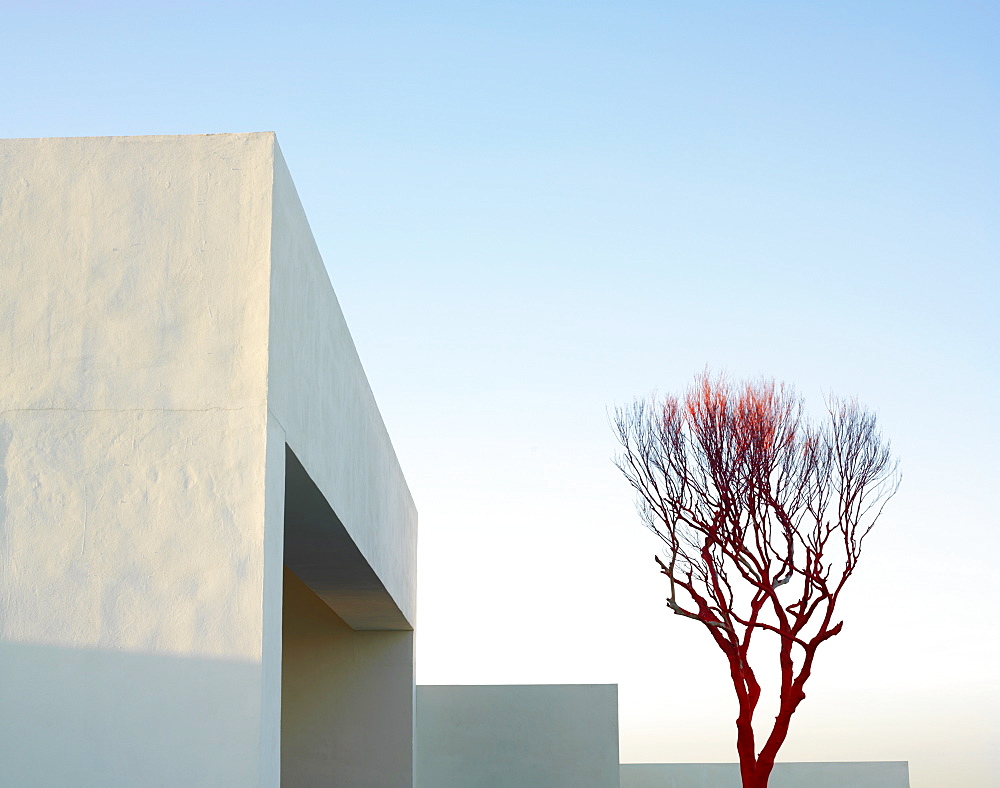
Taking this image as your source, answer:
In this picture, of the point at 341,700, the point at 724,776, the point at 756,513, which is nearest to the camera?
the point at 341,700

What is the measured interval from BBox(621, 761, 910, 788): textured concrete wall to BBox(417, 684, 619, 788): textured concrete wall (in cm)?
141

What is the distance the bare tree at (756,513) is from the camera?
12328mm

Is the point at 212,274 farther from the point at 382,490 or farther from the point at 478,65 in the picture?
the point at 478,65

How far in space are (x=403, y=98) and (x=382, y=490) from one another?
5993 millimetres

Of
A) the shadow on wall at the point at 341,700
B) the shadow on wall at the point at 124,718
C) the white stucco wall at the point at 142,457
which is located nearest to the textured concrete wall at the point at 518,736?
the shadow on wall at the point at 341,700

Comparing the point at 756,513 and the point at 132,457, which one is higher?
the point at 756,513

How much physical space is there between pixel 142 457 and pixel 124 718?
2.86 ft

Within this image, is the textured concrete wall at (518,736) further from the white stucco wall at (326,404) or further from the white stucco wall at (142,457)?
the white stucco wall at (142,457)

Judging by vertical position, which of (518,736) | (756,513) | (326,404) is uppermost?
(756,513)

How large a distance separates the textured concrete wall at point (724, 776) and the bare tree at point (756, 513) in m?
2.69

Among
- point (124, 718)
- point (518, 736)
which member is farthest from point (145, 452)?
point (518, 736)

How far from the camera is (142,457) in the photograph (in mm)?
4316

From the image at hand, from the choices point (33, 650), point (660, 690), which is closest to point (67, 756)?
point (33, 650)

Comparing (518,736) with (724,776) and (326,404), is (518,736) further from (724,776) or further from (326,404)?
(326,404)
